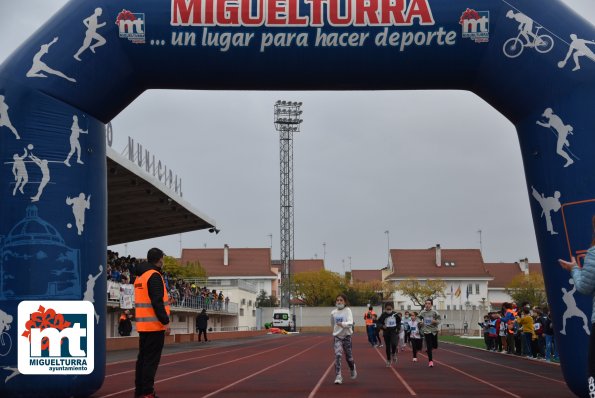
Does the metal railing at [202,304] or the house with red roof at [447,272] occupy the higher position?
the house with red roof at [447,272]

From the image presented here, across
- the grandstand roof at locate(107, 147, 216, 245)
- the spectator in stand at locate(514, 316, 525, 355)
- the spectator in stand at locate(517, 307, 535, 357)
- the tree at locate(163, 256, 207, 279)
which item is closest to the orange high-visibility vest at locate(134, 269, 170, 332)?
the grandstand roof at locate(107, 147, 216, 245)

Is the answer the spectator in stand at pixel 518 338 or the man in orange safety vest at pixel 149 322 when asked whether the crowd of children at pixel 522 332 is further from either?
the man in orange safety vest at pixel 149 322

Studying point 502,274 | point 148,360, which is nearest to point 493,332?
point 148,360

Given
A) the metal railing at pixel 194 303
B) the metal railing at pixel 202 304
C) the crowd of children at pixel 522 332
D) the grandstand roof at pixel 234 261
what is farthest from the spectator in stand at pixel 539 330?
the grandstand roof at pixel 234 261

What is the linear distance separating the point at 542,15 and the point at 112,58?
21.3 feet

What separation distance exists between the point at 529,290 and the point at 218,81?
91.2 m

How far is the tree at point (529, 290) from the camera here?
96.6 m

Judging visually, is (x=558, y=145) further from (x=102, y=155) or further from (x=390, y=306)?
(x=390, y=306)

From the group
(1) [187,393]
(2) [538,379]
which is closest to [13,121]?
(1) [187,393]

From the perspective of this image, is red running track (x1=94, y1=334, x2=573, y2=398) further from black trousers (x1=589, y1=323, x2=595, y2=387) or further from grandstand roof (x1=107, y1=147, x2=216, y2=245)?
grandstand roof (x1=107, y1=147, x2=216, y2=245)

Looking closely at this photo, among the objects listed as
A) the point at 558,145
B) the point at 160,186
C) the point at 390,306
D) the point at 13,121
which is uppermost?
the point at 160,186

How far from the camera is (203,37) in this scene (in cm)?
1213

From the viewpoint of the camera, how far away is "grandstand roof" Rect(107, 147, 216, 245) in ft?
93.5

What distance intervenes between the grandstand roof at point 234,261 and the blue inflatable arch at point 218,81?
103391mm
